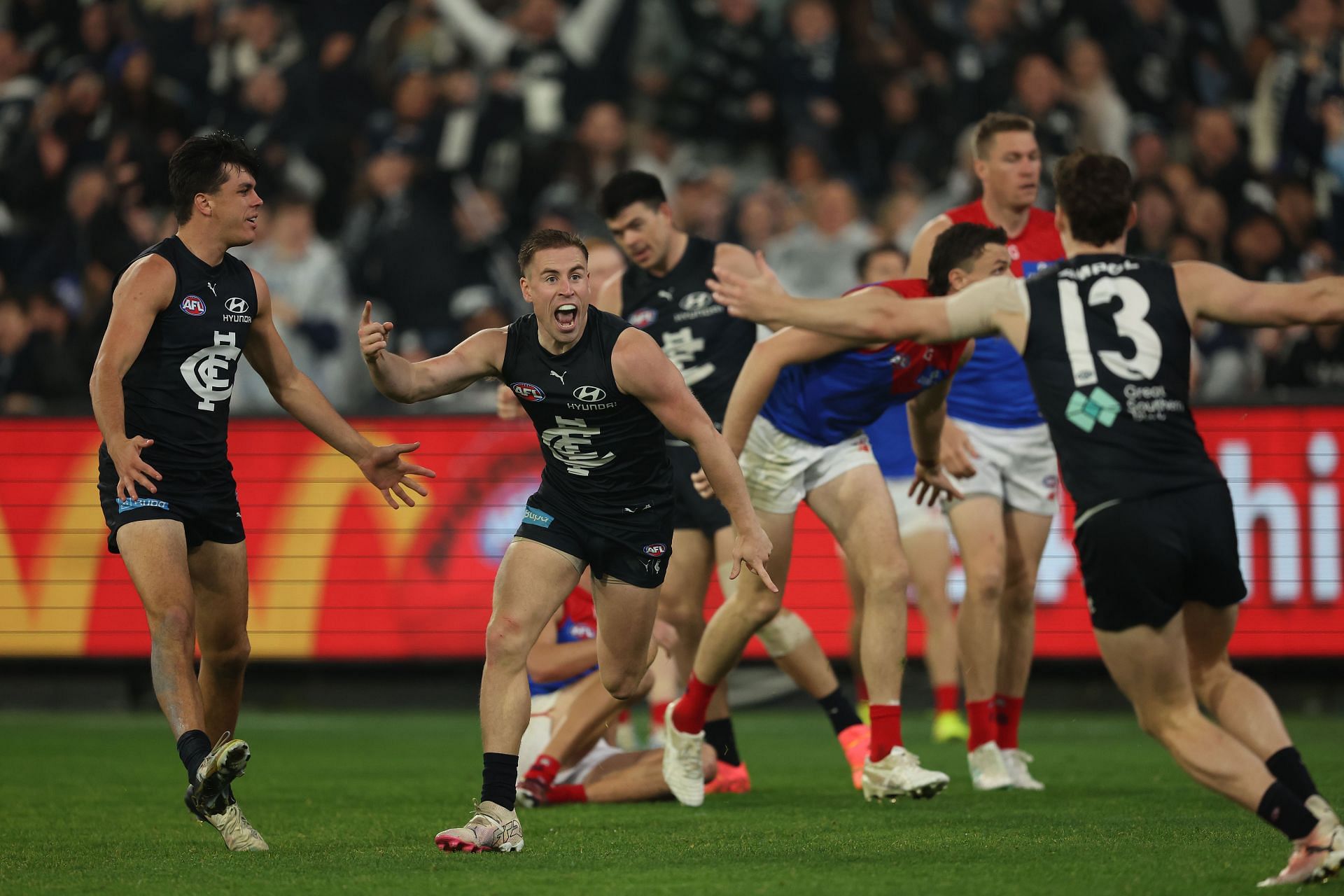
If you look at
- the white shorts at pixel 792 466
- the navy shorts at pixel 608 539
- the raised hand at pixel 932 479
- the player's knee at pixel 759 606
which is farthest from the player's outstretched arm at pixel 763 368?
the navy shorts at pixel 608 539

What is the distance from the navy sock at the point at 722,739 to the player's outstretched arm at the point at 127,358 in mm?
3293

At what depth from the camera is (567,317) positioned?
251 inches

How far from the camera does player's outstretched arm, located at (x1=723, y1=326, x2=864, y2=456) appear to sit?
7430 mm

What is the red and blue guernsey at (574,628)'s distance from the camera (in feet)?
→ 26.7

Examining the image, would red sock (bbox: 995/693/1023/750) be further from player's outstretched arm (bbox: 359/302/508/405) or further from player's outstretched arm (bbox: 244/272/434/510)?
player's outstretched arm (bbox: 359/302/508/405)

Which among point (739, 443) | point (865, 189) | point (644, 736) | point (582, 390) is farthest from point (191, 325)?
point (865, 189)

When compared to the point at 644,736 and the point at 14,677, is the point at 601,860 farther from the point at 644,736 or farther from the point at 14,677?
the point at 14,677

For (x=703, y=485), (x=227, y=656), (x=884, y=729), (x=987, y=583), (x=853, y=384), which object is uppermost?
(x=853, y=384)

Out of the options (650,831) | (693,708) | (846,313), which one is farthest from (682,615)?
(846,313)

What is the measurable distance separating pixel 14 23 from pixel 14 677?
7.00m

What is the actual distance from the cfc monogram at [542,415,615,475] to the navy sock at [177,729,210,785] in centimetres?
170

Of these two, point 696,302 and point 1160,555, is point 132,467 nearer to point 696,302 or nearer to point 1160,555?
point 696,302

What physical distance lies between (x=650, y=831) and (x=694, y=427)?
1.72m

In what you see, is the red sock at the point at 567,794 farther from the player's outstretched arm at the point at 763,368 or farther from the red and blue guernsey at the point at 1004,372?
the red and blue guernsey at the point at 1004,372
